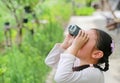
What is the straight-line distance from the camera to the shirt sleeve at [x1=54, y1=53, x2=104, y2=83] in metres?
2.27

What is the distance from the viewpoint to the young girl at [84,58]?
7.49 ft

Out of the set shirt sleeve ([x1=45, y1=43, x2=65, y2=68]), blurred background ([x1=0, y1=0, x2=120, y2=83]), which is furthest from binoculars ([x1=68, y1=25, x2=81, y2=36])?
blurred background ([x1=0, y1=0, x2=120, y2=83])

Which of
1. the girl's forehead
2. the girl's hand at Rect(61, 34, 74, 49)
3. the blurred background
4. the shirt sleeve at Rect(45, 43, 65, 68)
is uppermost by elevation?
the girl's forehead

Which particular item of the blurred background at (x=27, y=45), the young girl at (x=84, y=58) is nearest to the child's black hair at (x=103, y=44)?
the young girl at (x=84, y=58)

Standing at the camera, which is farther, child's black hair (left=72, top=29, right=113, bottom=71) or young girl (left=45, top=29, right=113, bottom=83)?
child's black hair (left=72, top=29, right=113, bottom=71)

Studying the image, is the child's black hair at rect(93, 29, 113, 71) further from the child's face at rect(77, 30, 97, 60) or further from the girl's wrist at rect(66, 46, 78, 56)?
the girl's wrist at rect(66, 46, 78, 56)

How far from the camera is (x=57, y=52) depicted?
2596mm

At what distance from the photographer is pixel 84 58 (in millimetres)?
2389

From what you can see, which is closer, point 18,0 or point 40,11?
point 18,0

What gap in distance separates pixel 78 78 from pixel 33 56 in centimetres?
373

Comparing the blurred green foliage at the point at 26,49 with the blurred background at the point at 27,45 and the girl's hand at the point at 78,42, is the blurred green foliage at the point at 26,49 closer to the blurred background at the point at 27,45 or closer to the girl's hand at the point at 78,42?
the blurred background at the point at 27,45

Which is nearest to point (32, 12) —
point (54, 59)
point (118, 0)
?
point (54, 59)

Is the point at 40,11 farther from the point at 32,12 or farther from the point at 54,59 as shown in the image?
the point at 54,59

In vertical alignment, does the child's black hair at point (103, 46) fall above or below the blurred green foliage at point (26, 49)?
above
